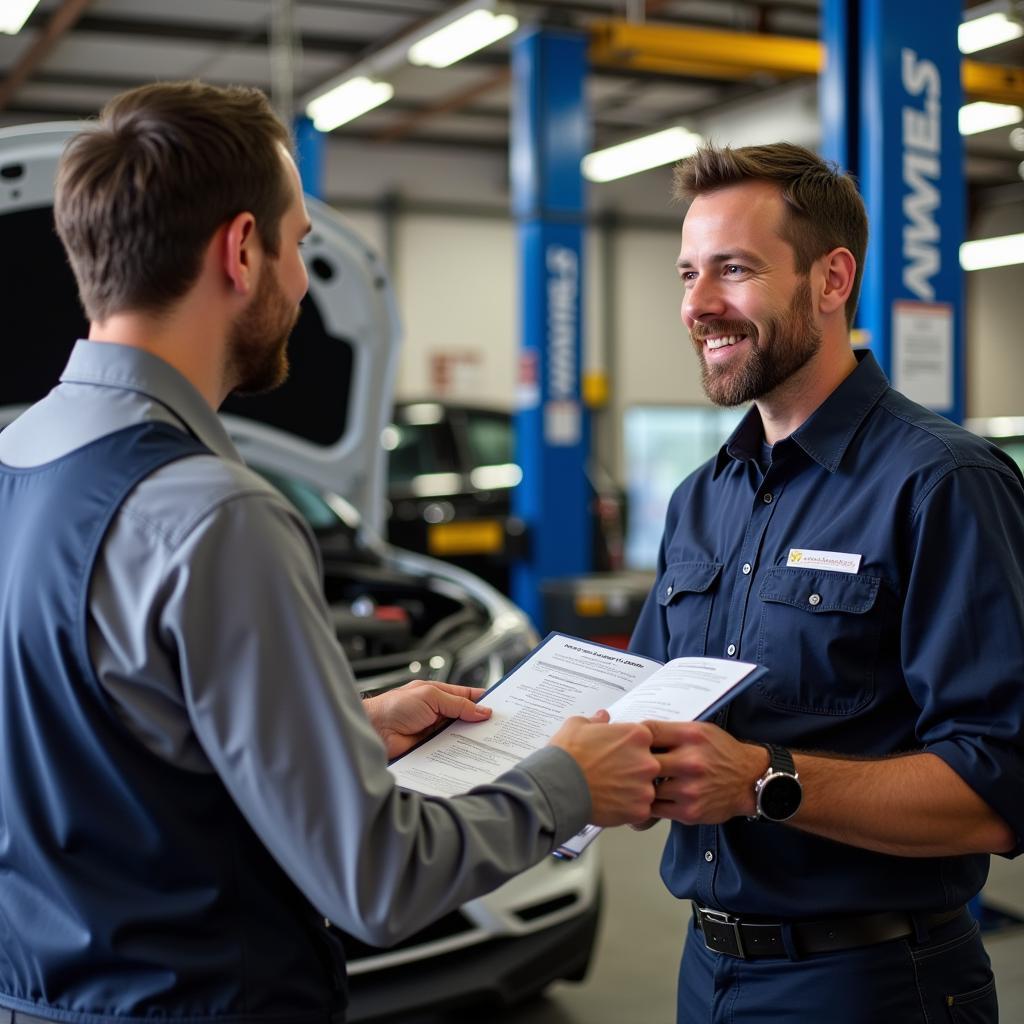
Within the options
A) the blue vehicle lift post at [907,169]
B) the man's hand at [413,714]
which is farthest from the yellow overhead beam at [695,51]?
the man's hand at [413,714]

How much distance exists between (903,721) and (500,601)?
2.18m

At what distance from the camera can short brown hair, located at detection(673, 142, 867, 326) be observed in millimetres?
1926

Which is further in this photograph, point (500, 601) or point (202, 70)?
point (202, 70)

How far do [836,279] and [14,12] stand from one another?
7.48m

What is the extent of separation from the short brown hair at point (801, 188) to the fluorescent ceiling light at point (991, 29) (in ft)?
19.1

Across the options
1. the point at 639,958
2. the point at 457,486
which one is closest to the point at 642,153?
the point at 457,486

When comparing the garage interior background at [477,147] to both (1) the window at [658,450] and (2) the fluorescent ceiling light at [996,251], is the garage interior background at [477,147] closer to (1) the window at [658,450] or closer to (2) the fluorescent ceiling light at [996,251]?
(1) the window at [658,450]

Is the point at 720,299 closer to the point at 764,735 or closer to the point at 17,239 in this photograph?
the point at 764,735

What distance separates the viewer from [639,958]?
12.8 feet

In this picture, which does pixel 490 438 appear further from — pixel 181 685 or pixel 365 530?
pixel 181 685

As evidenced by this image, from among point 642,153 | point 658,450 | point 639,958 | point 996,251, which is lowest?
point 639,958

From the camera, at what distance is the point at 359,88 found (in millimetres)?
10297

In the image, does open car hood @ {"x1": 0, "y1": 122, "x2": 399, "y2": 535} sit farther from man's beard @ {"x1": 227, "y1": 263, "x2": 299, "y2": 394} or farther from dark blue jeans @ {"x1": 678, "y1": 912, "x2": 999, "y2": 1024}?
dark blue jeans @ {"x1": 678, "y1": 912, "x2": 999, "y2": 1024}

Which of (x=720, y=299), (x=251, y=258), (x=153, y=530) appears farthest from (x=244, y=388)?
(x=720, y=299)
